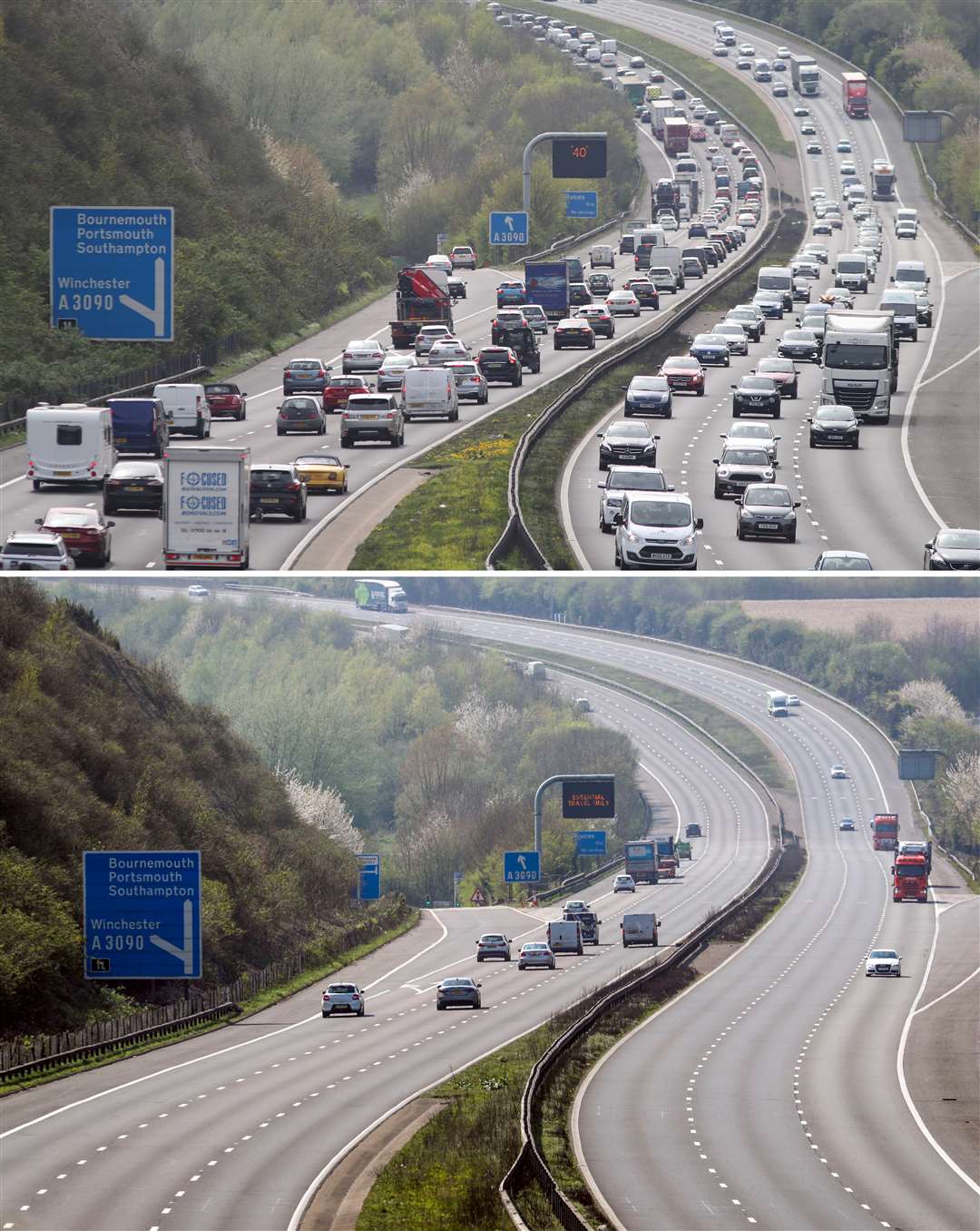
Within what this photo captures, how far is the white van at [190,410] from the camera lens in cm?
9919

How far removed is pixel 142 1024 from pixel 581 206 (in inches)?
4869

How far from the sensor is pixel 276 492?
7706 cm

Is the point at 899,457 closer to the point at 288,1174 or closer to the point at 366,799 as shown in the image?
the point at 366,799

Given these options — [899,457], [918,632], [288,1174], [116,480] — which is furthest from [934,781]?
[288,1174]

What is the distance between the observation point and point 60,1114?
60.0m

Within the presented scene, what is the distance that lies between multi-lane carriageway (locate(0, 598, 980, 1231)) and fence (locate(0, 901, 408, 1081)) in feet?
4.55

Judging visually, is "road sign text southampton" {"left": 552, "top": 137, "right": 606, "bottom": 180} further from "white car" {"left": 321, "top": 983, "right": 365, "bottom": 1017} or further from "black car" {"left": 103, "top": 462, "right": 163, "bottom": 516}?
"black car" {"left": 103, "top": 462, "right": 163, "bottom": 516}

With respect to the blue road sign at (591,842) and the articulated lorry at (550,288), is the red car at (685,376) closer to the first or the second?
the blue road sign at (591,842)

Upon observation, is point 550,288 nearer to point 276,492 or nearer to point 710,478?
point 710,478

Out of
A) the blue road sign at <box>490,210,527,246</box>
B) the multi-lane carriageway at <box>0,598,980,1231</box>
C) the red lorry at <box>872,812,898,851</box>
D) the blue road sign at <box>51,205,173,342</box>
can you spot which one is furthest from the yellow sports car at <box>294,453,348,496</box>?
the blue road sign at <box>490,210,527,246</box>

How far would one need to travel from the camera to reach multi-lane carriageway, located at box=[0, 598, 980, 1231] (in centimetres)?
5178

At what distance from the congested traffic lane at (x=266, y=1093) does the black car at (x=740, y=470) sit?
22806 mm

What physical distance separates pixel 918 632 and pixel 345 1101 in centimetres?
10444

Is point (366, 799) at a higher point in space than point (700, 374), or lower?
lower
